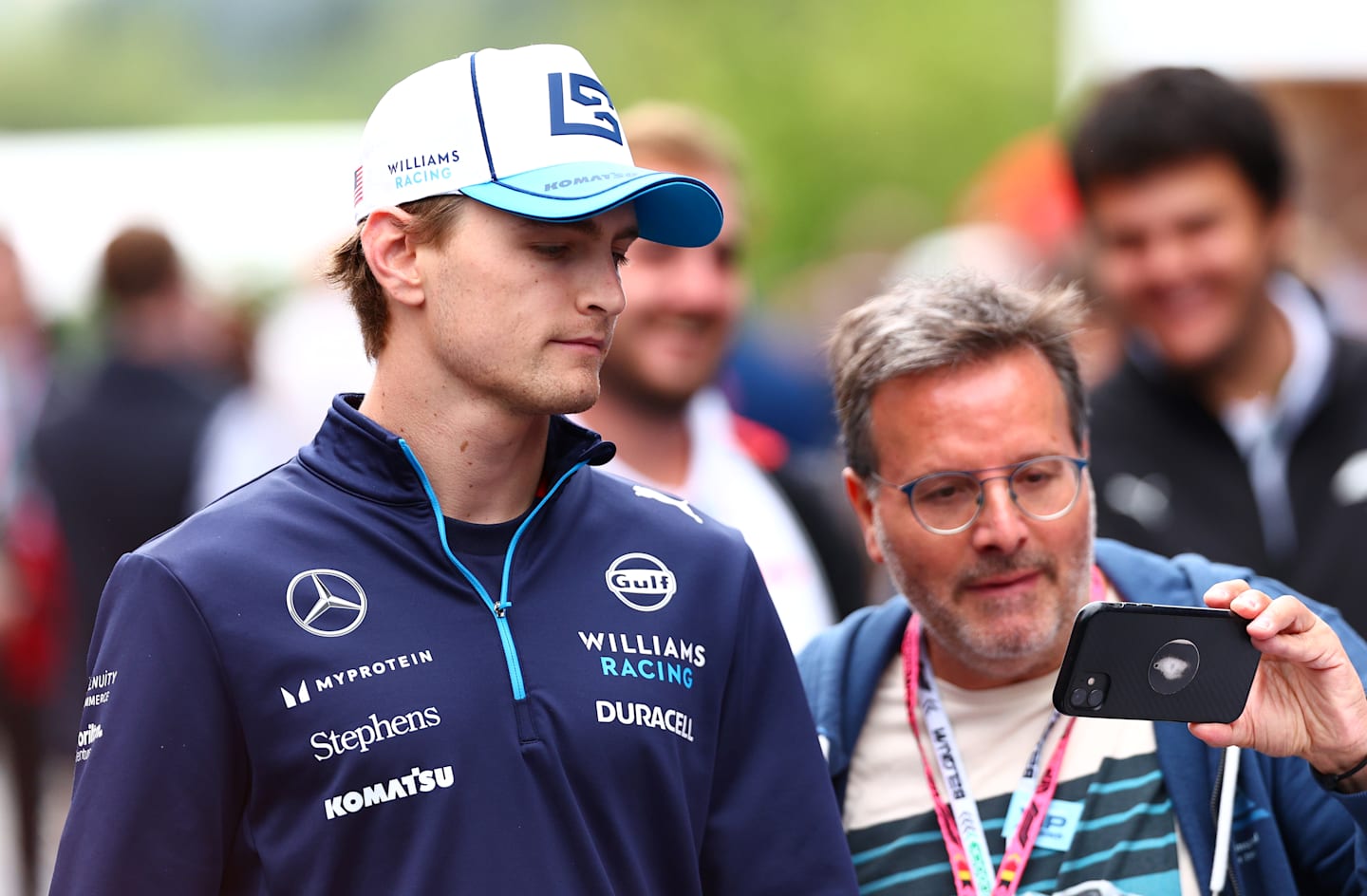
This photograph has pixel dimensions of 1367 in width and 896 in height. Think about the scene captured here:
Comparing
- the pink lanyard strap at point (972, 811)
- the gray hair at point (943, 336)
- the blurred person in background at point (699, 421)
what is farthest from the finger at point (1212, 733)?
the blurred person in background at point (699, 421)

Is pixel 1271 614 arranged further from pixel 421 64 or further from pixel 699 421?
pixel 421 64

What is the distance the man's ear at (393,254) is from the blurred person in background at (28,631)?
210 inches

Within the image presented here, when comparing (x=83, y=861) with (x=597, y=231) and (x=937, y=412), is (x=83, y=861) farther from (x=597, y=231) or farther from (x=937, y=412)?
(x=937, y=412)

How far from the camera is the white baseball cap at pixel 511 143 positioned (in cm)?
266

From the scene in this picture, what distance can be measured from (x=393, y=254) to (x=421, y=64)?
24829 mm

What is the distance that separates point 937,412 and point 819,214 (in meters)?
20.9

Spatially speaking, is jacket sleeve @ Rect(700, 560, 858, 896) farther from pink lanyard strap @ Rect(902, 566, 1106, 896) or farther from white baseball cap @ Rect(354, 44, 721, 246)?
white baseball cap @ Rect(354, 44, 721, 246)

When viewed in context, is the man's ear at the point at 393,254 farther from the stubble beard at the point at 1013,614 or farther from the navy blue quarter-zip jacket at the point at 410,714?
the stubble beard at the point at 1013,614

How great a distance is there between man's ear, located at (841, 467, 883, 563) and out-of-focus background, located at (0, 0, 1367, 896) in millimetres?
1068

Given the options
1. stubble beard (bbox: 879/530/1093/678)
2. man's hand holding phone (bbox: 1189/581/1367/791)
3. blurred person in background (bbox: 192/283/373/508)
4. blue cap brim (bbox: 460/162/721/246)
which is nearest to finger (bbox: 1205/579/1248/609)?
man's hand holding phone (bbox: 1189/581/1367/791)

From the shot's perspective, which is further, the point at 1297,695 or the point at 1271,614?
the point at 1297,695

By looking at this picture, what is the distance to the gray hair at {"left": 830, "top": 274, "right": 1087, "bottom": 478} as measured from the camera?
3.26 metres

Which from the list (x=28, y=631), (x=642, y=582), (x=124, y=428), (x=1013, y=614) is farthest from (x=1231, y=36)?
(x=642, y=582)

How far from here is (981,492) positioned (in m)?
3.14
